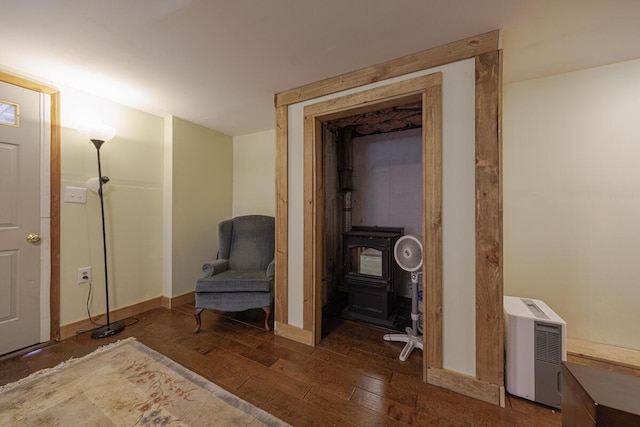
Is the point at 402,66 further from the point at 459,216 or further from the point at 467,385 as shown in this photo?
the point at 467,385

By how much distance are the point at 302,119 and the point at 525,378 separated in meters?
2.52

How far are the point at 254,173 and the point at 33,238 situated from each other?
2.28m

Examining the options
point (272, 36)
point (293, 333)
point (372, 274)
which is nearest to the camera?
point (272, 36)

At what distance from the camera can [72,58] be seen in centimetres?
180

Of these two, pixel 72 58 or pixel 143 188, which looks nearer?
pixel 72 58

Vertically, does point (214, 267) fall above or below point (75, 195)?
Answer: below

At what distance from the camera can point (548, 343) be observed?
145 centimetres

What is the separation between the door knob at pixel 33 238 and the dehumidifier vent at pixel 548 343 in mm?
3900

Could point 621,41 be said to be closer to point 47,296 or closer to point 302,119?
point 302,119

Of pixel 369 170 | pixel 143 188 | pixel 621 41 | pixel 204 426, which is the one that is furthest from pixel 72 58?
pixel 621 41

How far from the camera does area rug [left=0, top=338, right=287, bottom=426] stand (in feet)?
4.36

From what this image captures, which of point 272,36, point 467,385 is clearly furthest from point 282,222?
point 467,385

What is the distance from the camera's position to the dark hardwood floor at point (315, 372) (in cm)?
138

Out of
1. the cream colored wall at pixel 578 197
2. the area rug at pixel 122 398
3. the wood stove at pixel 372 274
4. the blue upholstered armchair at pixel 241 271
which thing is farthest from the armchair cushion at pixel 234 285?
the cream colored wall at pixel 578 197
